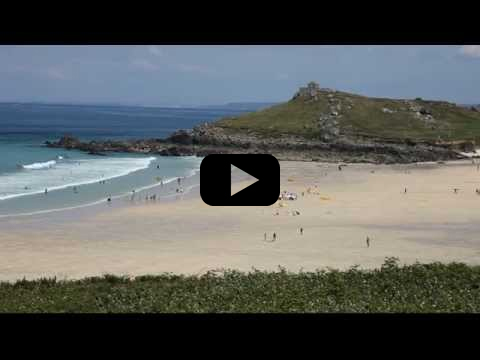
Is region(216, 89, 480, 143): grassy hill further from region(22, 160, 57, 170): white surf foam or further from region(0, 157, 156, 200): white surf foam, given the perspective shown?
region(22, 160, 57, 170): white surf foam

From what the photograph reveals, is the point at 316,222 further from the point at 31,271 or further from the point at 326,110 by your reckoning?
the point at 326,110

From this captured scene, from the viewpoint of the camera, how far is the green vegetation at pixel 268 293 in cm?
786

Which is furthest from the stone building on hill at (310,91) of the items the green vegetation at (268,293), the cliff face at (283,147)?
the green vegetation at (268,293)

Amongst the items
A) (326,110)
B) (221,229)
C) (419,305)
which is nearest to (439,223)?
(221,229)

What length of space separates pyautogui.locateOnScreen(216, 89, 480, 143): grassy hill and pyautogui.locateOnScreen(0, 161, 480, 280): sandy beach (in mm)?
35590

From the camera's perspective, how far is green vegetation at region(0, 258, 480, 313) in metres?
7.86

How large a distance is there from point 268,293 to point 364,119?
6851 cm

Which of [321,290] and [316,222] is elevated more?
[321,290]
